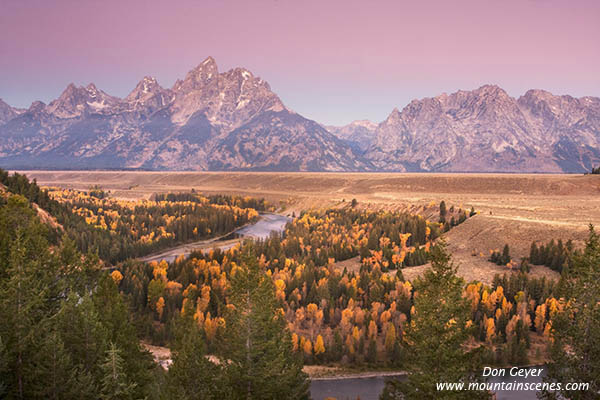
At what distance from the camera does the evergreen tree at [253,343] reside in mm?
31922

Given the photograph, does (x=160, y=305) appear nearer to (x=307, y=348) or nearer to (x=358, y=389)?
(x=307, y=348)

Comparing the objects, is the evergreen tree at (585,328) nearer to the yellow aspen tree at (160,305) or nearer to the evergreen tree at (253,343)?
the evergreen tree at (253,343)

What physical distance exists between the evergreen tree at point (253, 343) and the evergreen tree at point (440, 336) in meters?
11.2

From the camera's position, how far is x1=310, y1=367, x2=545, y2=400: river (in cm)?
6956

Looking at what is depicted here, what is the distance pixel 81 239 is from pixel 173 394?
147479 millimetres


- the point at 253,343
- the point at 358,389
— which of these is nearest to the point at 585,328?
the point at 253,343

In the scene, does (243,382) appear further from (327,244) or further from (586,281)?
(327,244)

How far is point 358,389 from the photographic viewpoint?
7231cm

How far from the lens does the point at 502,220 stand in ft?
490

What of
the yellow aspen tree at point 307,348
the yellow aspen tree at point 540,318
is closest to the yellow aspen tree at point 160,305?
the yellow aspen tree at point 307,348

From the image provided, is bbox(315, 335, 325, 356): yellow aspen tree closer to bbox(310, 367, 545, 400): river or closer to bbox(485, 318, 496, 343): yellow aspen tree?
bbox(310, 367, 545, 400): river

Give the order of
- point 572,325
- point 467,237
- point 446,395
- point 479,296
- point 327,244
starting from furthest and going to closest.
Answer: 1. point 327,244
2. point 467,237
3. point 479,296
4. point 572,325
5. point 446,395

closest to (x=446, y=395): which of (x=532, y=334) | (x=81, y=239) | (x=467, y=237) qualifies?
(x=532, y=334)

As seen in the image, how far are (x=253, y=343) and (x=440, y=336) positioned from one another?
14.7 metres
